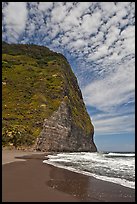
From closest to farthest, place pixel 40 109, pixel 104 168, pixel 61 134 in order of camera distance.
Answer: pixel 104 168, pixel 40 109, pixel 61 134

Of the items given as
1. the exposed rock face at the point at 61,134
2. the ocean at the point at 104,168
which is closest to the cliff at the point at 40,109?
Result: the exposed rock face at the point at 61,134

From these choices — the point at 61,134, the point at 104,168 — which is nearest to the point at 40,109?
the point at 61,134

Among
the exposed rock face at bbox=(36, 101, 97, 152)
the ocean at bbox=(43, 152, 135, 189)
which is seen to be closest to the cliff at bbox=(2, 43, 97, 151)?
the exposed rock face at bbox=(36, 101, 97, 152)

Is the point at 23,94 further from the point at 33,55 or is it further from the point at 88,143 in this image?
the point at 33,55

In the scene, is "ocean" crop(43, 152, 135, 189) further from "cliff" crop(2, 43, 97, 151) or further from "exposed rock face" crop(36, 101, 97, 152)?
"exposed rock face" crop(36, 101, 97, 152)

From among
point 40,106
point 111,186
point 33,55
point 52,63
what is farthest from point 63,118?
point 111,186

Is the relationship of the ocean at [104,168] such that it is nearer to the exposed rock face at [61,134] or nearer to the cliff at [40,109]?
the cliff at [40,109]

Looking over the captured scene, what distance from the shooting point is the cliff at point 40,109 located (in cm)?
6488

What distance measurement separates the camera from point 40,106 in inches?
2940

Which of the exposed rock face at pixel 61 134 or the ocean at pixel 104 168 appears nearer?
the ocean at pixel 104 168

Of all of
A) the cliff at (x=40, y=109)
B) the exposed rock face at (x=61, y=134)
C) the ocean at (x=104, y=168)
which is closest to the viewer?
the ocean at (x=104, y=168)

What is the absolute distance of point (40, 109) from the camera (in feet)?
241

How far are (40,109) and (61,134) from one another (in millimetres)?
10568

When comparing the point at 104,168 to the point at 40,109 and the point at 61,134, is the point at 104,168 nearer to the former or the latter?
the point at 61,134
